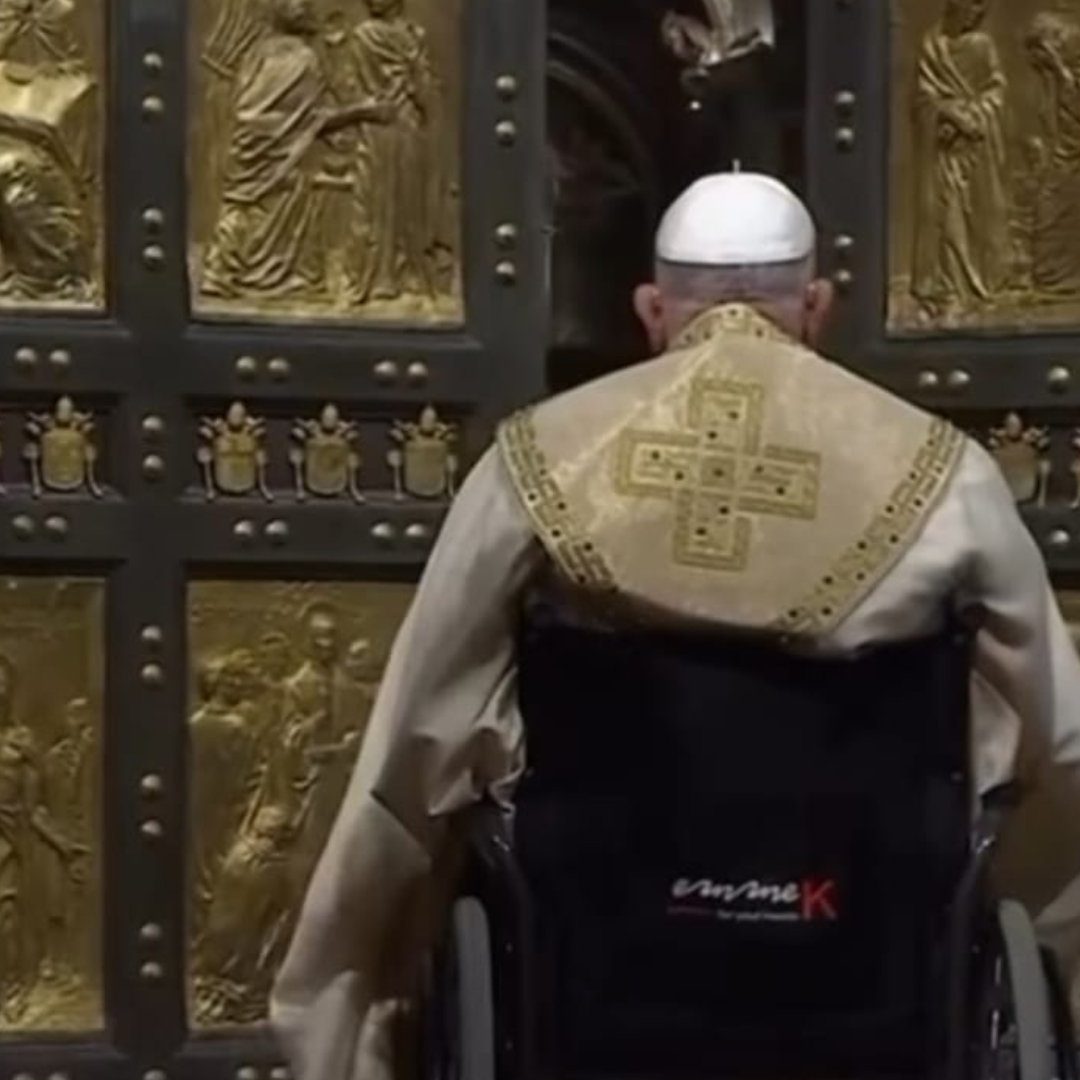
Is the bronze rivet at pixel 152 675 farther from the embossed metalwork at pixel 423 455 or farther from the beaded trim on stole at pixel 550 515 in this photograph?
the beaded trim on stole at pixel 550 515

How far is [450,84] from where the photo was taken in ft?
11.0

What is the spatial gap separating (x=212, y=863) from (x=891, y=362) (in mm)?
789

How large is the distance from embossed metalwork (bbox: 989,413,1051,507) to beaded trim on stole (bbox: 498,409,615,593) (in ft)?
3.24

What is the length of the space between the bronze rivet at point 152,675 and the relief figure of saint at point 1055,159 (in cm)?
90

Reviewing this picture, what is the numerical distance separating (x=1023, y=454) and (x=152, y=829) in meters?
0.88

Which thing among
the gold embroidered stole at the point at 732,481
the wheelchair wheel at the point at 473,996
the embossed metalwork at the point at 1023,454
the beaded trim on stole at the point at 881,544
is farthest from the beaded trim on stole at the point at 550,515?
the embossed metalwork at the point at 1023,454

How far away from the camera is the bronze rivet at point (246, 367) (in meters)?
3.28

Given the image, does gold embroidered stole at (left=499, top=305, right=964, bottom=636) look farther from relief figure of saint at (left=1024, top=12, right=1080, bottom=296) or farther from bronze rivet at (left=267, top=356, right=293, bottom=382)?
relief figure of saint at (left=1024, top=12, right=1080, bottom=296)

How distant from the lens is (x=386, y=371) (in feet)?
10.9

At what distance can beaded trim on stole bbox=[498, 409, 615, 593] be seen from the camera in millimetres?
2422

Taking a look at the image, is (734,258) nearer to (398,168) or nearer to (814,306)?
(814,306)

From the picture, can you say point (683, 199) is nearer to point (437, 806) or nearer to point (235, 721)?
point (437, 806)

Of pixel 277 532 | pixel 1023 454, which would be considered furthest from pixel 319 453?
pixel 1023 454

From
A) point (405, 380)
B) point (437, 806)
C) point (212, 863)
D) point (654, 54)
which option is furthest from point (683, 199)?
point (654, 54)
